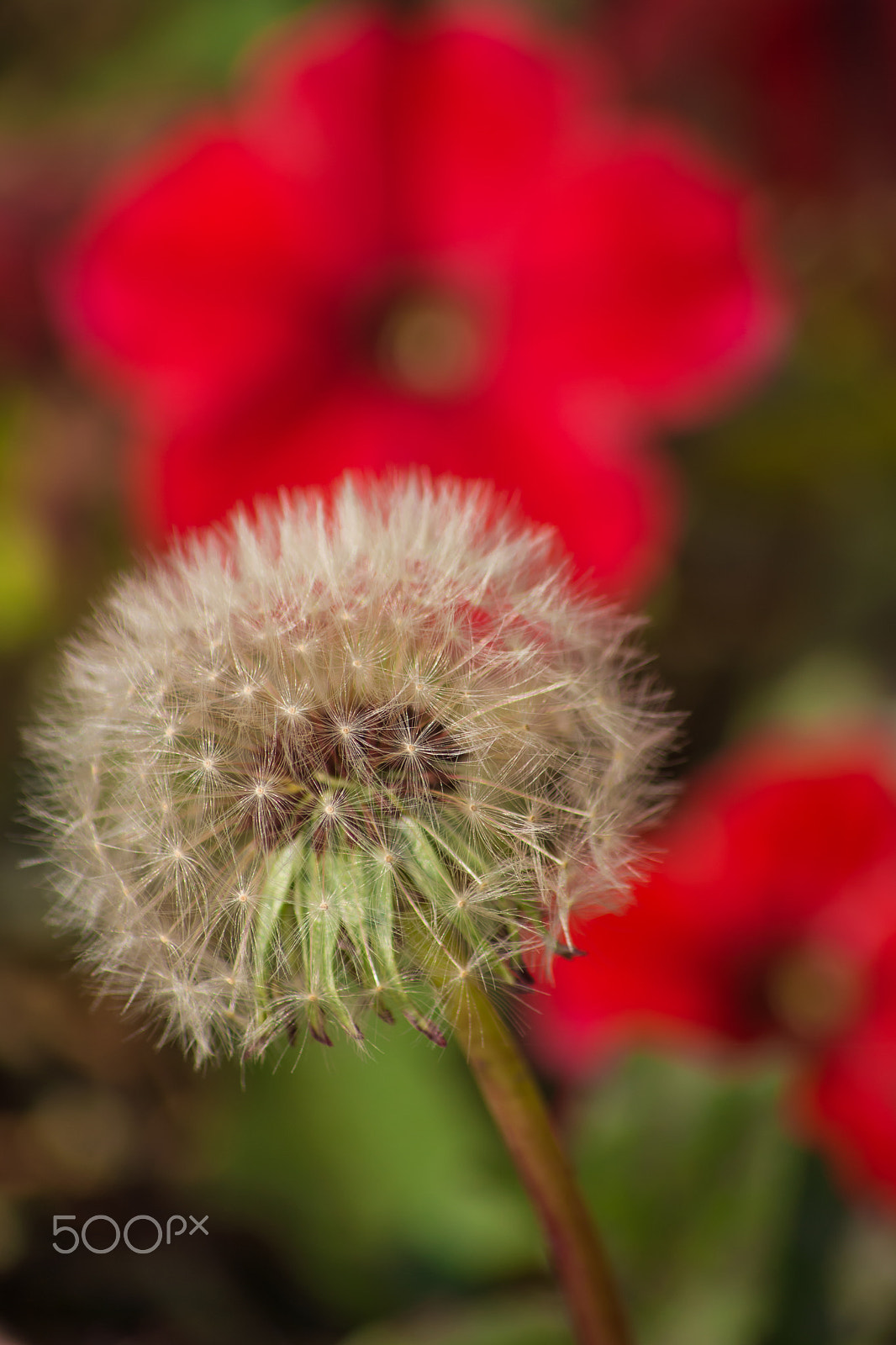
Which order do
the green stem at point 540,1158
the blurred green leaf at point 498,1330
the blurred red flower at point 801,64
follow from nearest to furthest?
the green stem at point 540,1158, the blurred green leaf at point 498,1330, the blurred red flower at point 801,64

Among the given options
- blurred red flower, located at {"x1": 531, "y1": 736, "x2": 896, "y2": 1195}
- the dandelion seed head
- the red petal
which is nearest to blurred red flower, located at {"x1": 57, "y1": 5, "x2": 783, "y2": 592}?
the red petal

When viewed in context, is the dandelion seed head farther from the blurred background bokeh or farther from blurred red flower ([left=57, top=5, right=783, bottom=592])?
blurred red flower ([left=57, top=5, right=783, bottom=592])

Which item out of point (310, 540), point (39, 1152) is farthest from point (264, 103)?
point (39, 1152)

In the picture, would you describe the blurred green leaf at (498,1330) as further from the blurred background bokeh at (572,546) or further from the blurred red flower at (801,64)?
the blurred red flower at (801,64)

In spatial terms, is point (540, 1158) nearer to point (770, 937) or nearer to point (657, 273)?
point (770, 937)

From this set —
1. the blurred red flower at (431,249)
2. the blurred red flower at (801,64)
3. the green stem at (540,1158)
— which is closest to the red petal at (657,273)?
the blurred red flower at (431,249)

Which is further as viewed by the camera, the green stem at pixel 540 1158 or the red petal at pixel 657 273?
the red petal at pixel 657 273
